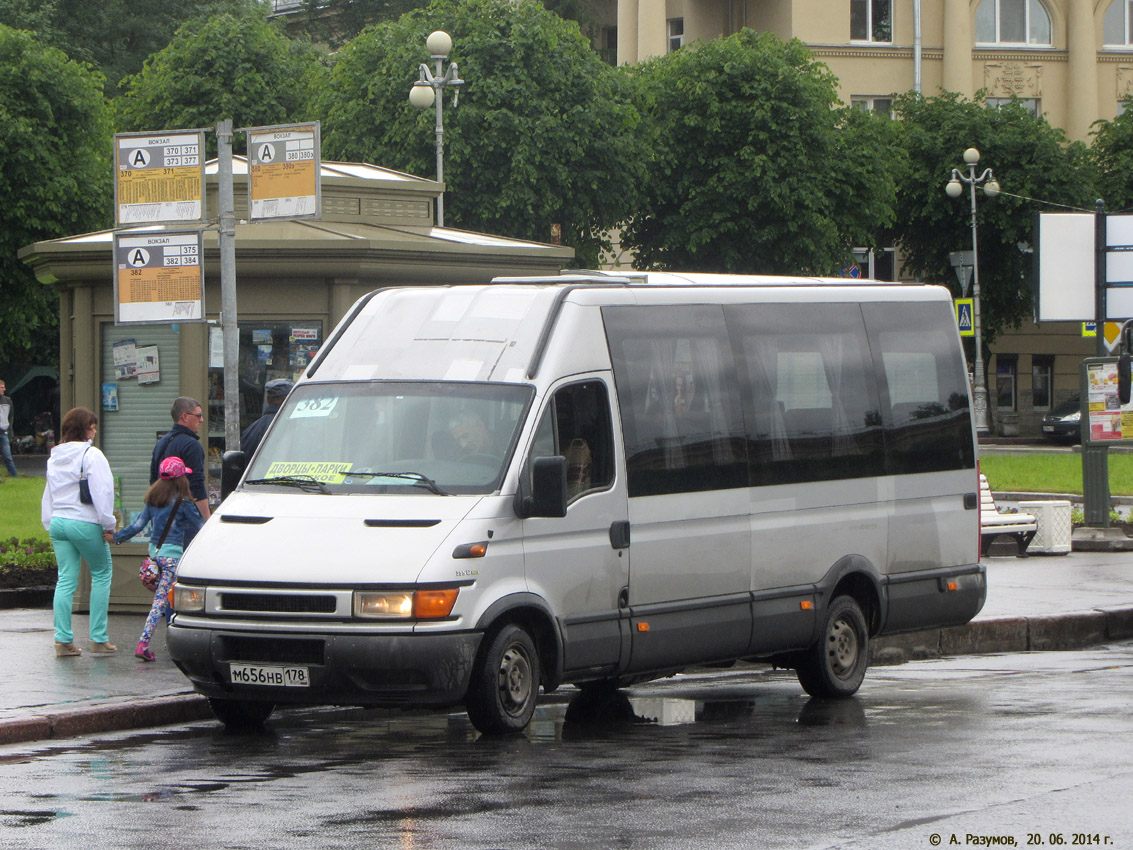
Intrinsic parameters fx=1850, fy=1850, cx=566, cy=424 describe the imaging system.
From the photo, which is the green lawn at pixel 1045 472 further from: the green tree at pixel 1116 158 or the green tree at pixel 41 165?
the green tree at pixel 41 165

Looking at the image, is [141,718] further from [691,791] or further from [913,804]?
[913,804]

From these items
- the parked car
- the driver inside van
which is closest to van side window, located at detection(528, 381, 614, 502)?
the driver inside van

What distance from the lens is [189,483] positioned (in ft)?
40.9

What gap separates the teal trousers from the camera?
484 inches

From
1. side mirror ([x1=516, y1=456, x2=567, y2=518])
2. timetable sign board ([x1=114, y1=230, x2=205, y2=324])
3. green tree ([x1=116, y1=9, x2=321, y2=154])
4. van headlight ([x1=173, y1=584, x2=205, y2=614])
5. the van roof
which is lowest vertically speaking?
van headlight ([x1=173, y1=584, x2=205, y2=614])

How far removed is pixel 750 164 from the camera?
52.2 metres

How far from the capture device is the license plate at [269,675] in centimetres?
A: 930

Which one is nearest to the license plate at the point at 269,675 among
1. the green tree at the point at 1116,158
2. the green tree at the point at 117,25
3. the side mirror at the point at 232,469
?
the side mirror at the point at 232,469

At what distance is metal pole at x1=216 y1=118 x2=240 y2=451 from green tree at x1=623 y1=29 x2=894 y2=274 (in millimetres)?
39355

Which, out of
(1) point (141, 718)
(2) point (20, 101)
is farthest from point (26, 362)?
(1) point (141, 718)

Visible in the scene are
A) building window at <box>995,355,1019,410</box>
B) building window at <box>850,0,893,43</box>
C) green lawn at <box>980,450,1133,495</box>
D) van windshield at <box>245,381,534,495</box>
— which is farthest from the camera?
building window at <box>850,0,893,43</box>

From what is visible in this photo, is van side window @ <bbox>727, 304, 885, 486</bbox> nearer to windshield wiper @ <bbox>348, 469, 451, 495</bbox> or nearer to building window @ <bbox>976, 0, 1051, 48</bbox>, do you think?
windshield wiper @ <bbox>348, 469, 451, 495</bbox>

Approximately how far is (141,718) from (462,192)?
123 feet

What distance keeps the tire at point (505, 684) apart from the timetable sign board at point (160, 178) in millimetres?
4603
